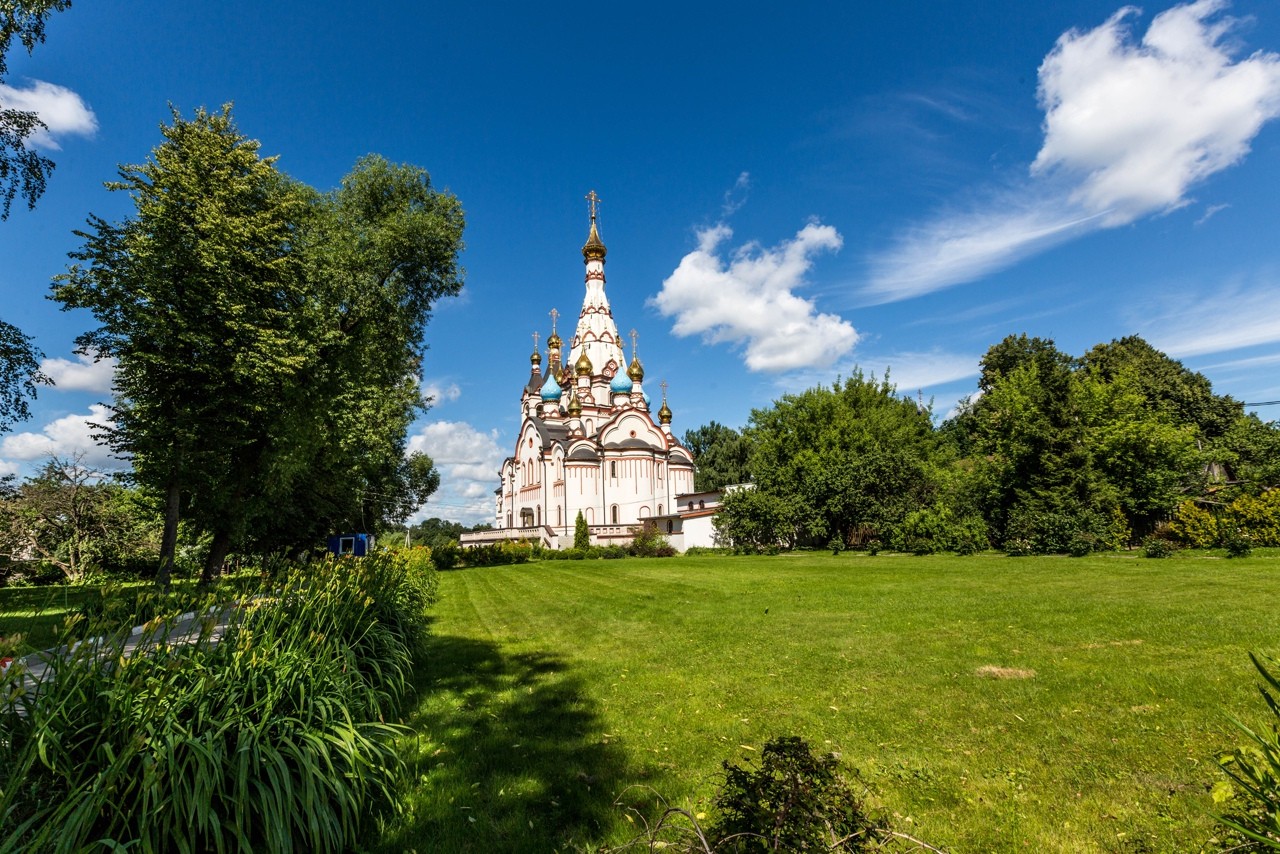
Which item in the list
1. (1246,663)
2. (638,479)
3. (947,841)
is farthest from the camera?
(638,479)

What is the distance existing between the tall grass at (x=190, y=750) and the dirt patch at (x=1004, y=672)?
550 cm

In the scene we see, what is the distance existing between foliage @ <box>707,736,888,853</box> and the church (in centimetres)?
3313

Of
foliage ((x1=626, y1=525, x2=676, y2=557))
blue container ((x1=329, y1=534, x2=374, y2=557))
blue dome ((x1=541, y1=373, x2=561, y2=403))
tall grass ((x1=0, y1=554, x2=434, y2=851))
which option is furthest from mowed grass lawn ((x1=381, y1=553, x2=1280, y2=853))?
blue dome ((x1=541, y1=373, x2=561, y2=403))

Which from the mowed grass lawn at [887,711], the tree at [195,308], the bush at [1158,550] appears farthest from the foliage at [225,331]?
the bush at [1158,550]

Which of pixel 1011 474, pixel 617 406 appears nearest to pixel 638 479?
pixel 617 406

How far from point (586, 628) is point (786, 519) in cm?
1908

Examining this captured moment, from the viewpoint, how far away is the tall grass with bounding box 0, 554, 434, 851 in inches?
85.7

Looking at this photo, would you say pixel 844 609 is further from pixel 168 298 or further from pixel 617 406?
pixel 617 406

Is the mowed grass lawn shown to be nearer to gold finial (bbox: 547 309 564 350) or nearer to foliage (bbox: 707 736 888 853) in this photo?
foliage (bbox: 707 736 888 853)

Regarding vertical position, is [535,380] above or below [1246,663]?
above

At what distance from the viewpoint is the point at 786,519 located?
2642cm

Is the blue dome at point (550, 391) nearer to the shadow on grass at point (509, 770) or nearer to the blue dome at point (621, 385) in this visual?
the blue dome at point (621, 385)

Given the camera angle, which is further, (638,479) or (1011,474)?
(638,479)

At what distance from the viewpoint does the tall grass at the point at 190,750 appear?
7.14 feet
